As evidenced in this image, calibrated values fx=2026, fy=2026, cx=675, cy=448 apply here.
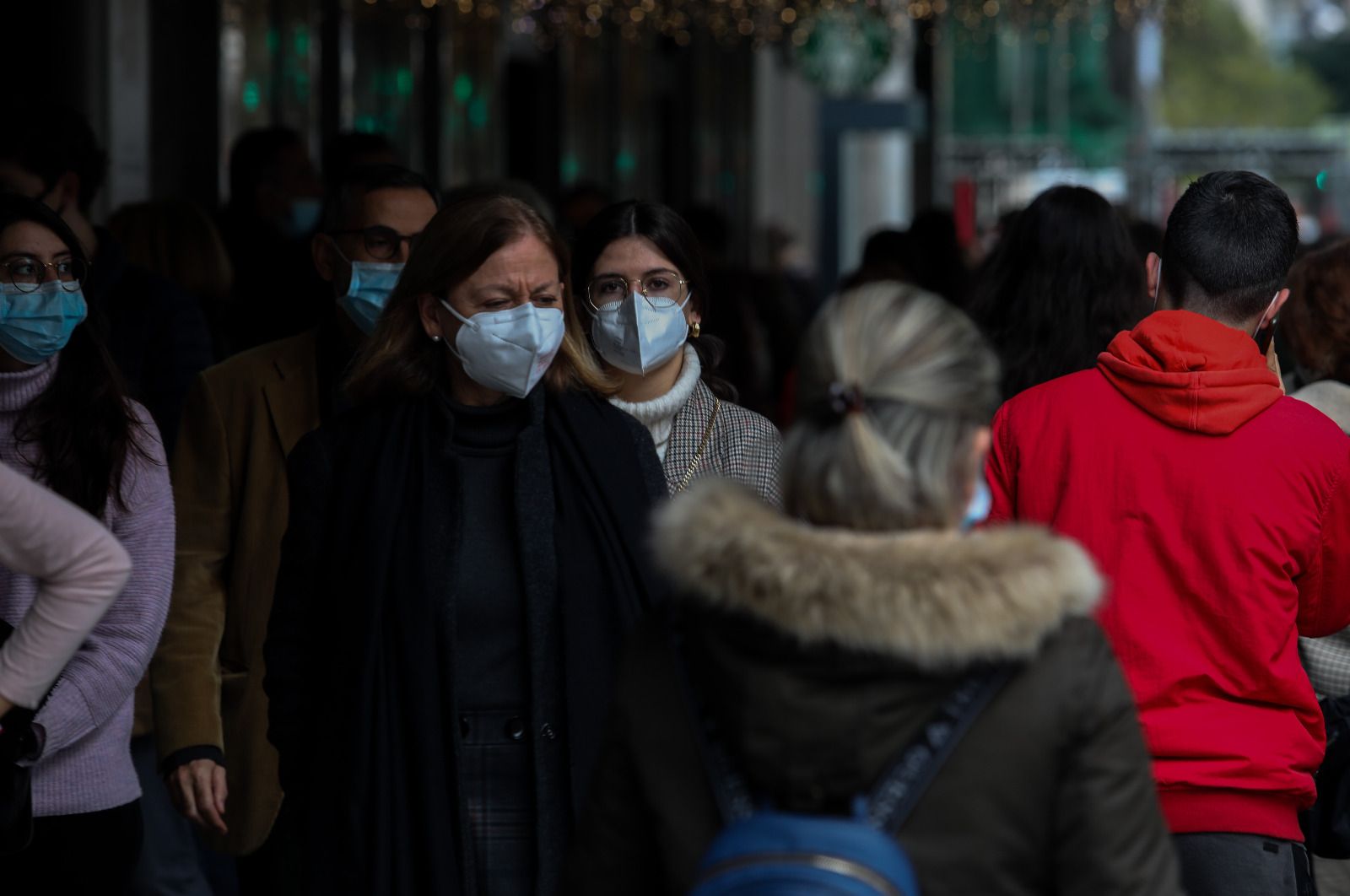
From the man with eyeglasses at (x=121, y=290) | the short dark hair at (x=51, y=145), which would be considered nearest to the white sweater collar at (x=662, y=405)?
the man with eyeglasses at (x=121, y=290)

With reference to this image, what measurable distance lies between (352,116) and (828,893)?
10.3 metres

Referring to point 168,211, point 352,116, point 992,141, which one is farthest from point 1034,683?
point 992,141

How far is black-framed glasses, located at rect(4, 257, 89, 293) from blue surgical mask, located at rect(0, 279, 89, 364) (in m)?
0.02

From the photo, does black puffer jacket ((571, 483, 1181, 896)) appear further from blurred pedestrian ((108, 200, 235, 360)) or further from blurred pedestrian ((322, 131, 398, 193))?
blurred pedestrian ((322, 131, 398, 193))

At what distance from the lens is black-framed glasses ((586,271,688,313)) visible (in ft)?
14.2

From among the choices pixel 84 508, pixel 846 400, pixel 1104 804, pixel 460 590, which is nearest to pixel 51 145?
pixel 84 508

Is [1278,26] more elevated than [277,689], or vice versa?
[1278,26]

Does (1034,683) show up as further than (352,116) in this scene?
No

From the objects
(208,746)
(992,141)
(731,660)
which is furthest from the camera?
(992,141)

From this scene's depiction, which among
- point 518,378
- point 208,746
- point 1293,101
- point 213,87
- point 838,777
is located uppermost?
point 1293,101

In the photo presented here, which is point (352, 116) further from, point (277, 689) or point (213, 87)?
point (277, 689)

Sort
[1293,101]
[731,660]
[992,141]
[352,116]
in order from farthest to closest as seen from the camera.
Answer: [1293,101] < [992,141] < [352,116] < [731,660]

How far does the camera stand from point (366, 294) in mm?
4551

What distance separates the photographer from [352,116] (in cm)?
1195
